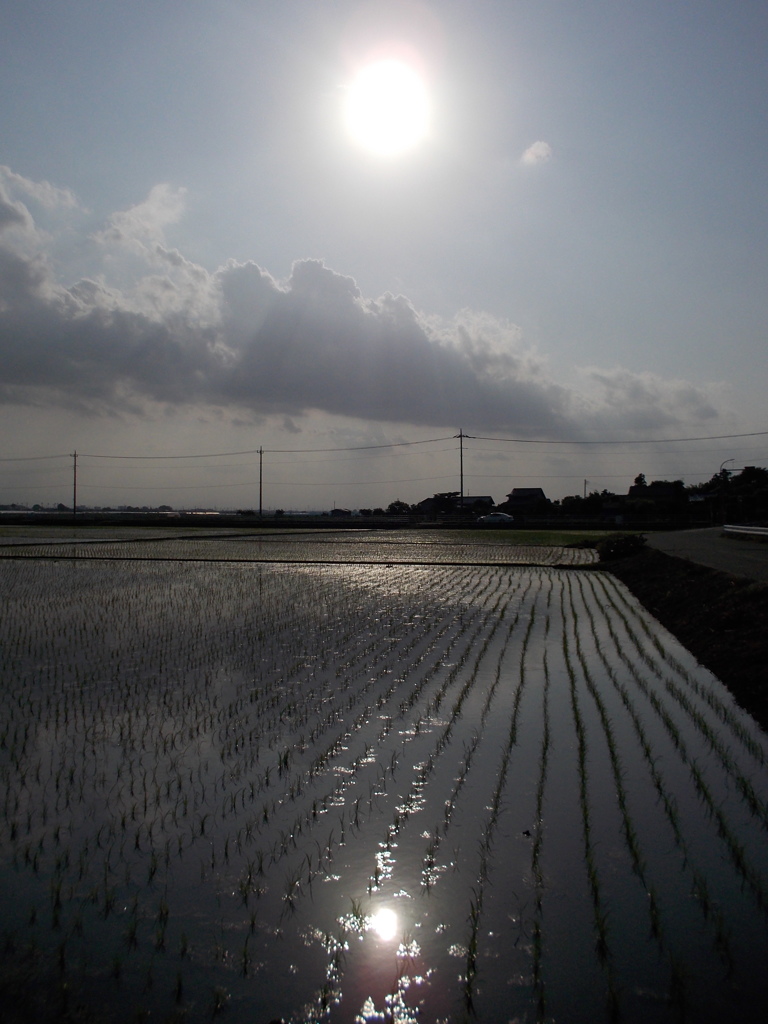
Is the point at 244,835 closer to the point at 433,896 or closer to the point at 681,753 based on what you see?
the point at 433,896

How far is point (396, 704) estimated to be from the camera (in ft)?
21.5

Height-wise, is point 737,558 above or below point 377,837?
above

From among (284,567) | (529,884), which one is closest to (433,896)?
(529,884)

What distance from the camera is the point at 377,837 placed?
392 cm

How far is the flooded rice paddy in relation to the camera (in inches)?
110

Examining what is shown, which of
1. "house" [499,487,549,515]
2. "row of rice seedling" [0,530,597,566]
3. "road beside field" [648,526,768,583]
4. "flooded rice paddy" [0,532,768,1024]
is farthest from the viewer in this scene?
"house" [499,487,549,515]

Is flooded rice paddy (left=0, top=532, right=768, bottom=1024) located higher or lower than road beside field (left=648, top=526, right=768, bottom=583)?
lower

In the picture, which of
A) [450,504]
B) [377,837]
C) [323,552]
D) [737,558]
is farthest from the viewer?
[450,504]

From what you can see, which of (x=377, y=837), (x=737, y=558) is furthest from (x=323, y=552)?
(x=377, y=837)

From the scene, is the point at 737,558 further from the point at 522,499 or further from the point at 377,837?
the point at 522,499

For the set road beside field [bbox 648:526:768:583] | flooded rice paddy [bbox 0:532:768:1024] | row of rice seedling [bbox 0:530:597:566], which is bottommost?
flooded rice paddy [bbox 0:532:768:1024]

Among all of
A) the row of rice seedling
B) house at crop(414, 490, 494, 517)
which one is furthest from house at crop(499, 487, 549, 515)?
the row of rice seedling

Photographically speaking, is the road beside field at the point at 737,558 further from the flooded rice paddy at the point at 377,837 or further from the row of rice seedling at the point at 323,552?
the flooded rice paddy at the point at 377,837

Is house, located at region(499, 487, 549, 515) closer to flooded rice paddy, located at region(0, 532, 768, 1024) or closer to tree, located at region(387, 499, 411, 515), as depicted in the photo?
tree, located at region(387, 499, 411, 515)
